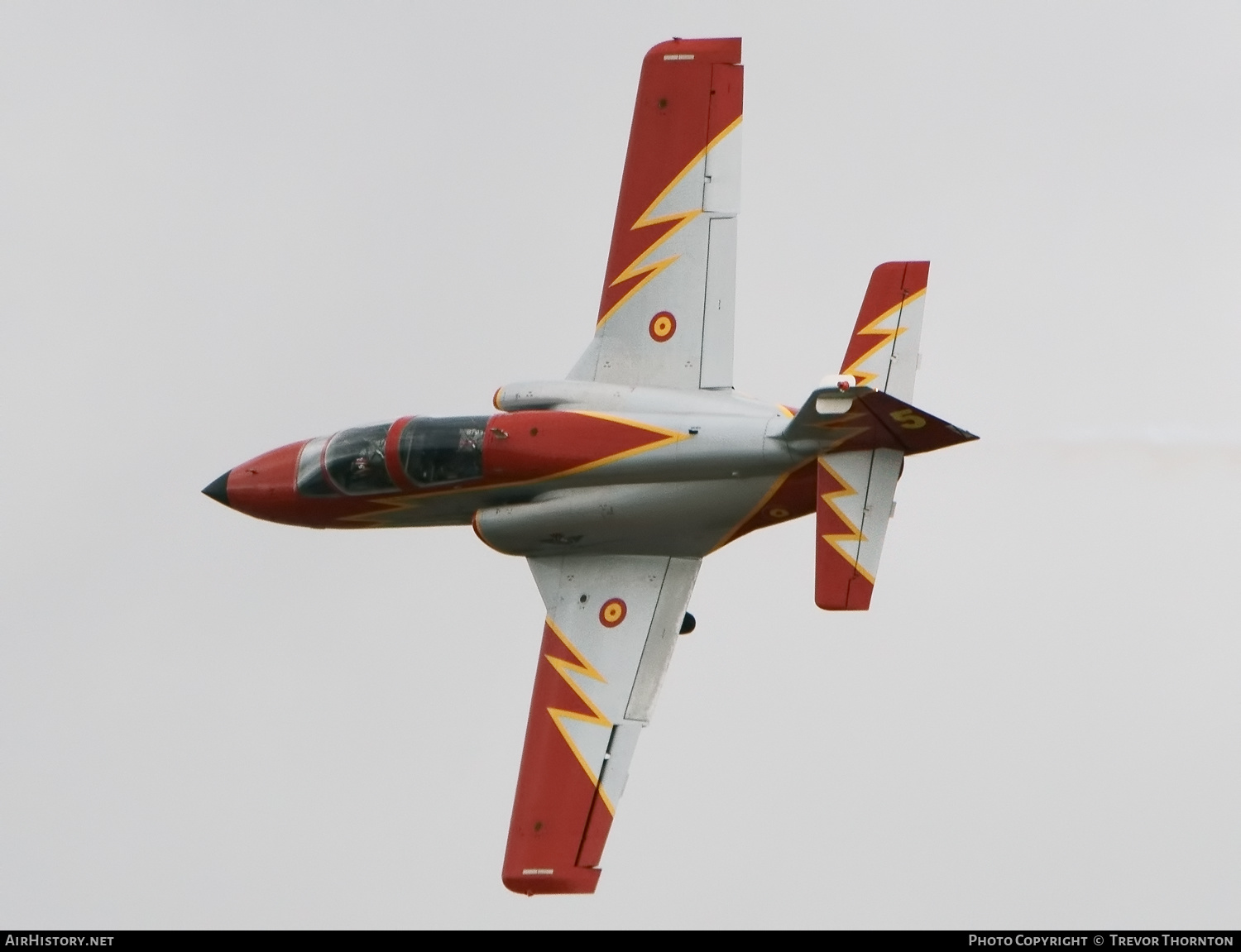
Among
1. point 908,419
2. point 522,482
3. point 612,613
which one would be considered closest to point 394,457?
point 522,482

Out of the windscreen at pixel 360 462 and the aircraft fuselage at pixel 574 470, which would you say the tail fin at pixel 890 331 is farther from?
the windscreen at pixel 360 462

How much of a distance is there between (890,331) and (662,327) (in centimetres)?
317

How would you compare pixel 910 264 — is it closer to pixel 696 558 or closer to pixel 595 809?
pixel 696 558

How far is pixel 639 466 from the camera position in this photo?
27844 mm

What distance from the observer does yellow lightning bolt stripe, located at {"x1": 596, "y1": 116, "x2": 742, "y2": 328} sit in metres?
29.4

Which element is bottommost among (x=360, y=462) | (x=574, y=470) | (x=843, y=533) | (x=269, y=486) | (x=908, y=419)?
(x=269, y=486)

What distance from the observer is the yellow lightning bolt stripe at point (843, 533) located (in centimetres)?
2603

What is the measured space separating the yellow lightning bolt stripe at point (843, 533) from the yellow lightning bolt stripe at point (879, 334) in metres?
1.16

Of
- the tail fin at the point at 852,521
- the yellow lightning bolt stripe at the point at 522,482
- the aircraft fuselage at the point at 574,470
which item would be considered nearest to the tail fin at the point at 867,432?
the tail fin at the point at 852,521

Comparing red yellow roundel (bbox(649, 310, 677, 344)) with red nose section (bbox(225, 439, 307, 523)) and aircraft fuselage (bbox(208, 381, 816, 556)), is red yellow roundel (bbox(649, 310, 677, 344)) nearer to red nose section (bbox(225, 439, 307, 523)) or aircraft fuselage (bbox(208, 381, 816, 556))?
aircraft fuselage (bbox(208, 381, 816, 556))

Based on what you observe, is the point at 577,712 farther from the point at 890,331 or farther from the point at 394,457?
the point at 890,331

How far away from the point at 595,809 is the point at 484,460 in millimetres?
4351

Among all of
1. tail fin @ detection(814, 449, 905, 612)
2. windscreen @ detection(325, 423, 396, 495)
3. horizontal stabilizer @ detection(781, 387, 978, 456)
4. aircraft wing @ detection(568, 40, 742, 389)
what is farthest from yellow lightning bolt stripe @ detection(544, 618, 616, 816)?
horizontal stabilizer @ detection(781, 387, 978, 456)

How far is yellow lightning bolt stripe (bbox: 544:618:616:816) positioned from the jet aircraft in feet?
0.07
